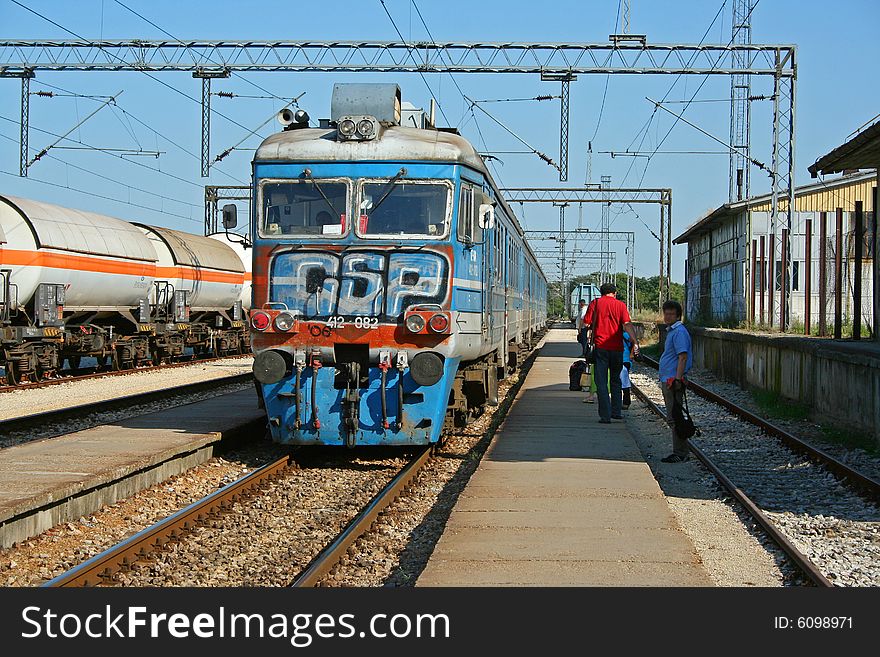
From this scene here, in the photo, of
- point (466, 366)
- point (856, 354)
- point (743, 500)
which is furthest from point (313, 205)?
point (856, 354)

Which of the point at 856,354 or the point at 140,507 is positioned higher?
the point at 856,354

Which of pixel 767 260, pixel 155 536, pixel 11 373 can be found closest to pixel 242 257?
pixel 11 373

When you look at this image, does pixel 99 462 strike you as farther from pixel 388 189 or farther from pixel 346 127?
pixel 346 127

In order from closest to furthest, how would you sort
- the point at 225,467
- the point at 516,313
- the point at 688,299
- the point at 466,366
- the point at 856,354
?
1. the point at 225,467
2. the point at 466,366
3. the point at 856,354
4. the point at 516,313
5. the point at 688,299

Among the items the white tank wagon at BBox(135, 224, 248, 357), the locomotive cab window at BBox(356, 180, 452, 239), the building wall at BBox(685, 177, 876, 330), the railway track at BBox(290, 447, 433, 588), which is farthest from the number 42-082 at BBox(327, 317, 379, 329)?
the building wall at BBox(685, 177, 876, 330)

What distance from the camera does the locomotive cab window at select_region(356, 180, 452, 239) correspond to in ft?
35.3

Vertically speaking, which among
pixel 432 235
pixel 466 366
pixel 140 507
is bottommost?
pixel 140 507

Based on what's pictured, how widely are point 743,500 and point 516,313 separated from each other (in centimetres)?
1055

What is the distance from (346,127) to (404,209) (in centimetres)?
107

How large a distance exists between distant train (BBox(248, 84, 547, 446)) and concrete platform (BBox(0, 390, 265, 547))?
1332 mm

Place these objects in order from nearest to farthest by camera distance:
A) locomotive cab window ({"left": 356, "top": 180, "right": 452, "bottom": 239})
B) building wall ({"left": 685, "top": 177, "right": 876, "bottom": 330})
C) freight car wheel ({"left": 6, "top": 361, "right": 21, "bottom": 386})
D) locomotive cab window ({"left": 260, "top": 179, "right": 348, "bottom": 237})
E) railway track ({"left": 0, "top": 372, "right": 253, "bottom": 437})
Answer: locomotive cab window ({"left": 356, "top": 180, "right": 452, "bottom": 239}) → locomotive cab window ({"left": 260, "top": 179, "right": 348, "bottom": 237}) → railway track ({"left": 0, "top": 372, "right": 253, "bottom": 437}) → freight car wheel ({"left": 6, "top": 361, "right": 21, "bottom": 386}) → building wall ({"left": 685, "top": 177, "right": 876, "bottom": 330})

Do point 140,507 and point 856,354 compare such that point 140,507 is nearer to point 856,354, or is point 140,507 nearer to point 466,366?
point 466,366

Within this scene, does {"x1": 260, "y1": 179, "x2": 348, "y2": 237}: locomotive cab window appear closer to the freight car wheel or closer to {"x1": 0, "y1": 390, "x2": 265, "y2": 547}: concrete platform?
{"x1": 0, "y1": 390, "x2": 265, "y2": 547}: concrete platform
